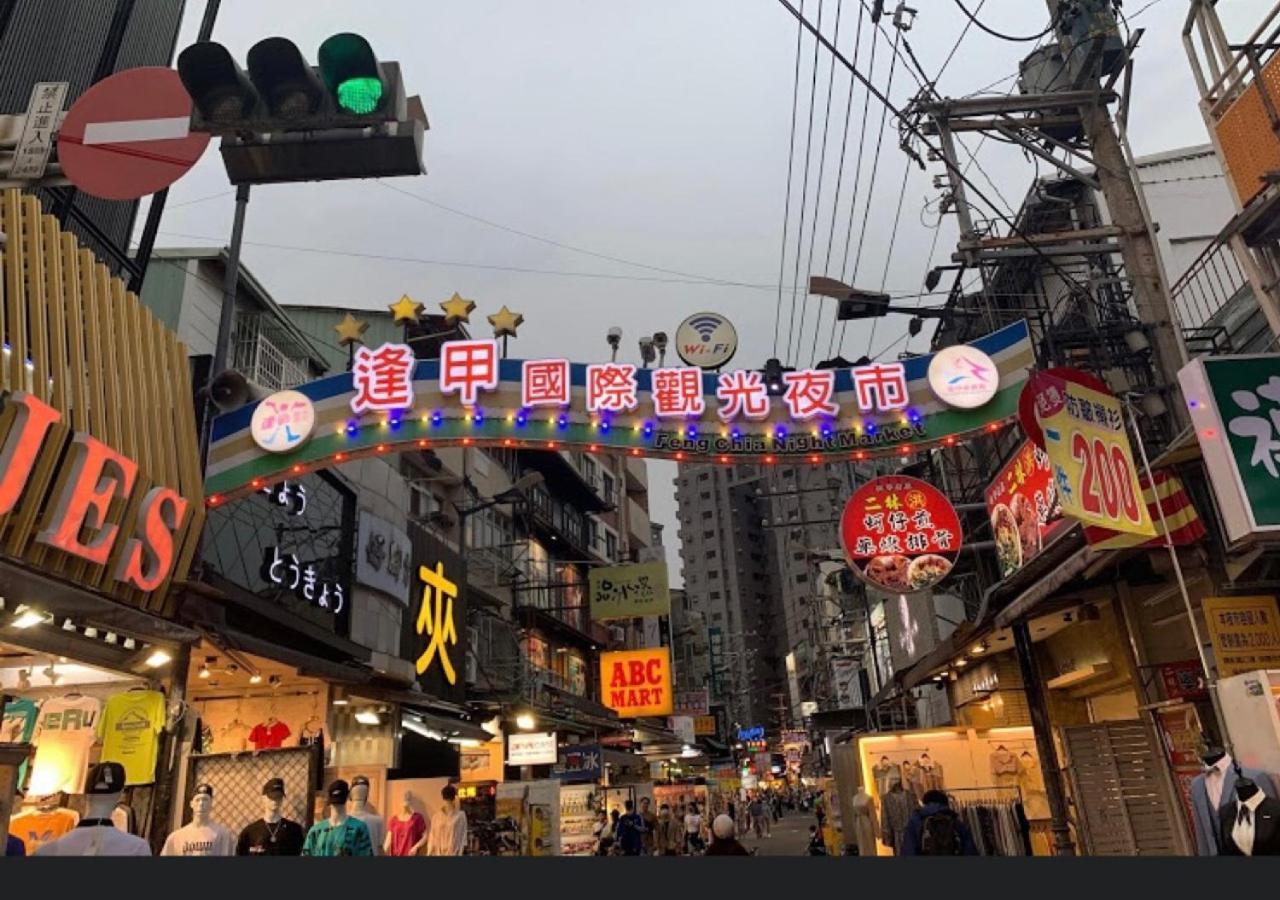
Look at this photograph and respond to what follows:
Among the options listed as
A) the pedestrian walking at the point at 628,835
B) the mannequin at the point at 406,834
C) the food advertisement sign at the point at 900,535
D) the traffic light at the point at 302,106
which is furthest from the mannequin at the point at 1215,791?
the pedestrian walking at the point at 628,835

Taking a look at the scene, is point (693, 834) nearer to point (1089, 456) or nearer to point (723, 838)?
point (723, 838)

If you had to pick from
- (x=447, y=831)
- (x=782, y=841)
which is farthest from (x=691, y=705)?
(x=447, y=831)

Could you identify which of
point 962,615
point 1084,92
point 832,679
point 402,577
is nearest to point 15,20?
point 402,577

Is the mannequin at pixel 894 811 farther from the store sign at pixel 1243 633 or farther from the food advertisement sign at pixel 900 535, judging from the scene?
the store sign at pixel 1243 633

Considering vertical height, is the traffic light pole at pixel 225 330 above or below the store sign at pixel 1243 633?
above

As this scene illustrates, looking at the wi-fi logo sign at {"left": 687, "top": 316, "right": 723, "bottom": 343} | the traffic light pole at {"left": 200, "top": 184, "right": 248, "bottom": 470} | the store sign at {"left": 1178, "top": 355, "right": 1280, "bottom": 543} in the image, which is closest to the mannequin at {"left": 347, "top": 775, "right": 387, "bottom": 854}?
the traffic light pole at {"left": 200, "top": 184, "right": 248, "bottom": 470}

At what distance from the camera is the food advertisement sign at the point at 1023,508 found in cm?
1200

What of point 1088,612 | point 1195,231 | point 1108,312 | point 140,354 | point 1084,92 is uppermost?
point 1195,231

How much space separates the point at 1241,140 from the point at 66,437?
13986 millimetres

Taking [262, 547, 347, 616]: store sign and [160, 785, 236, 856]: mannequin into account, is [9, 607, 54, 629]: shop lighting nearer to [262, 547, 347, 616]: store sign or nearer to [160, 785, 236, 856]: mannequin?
[160, 785, 236, 856]: mannequin

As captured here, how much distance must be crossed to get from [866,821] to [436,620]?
1046 cm

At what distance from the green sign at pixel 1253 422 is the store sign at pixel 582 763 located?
18720 mm

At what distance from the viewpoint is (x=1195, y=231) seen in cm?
1788

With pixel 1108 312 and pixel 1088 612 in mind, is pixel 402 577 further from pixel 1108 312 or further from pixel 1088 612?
pixel 1108 312
